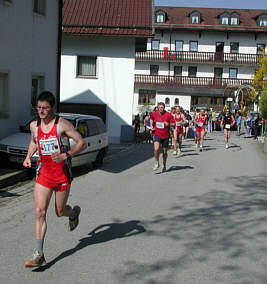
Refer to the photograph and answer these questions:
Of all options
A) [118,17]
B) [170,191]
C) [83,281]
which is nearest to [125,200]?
[170,191]

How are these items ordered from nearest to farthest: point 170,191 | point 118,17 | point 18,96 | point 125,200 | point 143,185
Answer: point 125,200 < point 170,191 < point 143,185 < point 18,96 < point 118,17

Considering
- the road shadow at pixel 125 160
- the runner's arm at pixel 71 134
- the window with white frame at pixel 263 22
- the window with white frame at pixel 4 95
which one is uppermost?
the window with white frame at pixel 263 22

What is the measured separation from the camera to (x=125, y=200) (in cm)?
859

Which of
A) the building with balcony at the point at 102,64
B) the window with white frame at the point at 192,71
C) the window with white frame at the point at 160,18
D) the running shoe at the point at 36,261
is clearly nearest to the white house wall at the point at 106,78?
the building with balcony at the point at 102,64

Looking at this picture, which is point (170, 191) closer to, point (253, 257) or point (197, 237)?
point (197, 237)

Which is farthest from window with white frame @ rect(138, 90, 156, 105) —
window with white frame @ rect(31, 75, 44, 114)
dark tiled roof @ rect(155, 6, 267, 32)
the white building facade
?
window with white frame @ rect(31, 75, 44, 114)

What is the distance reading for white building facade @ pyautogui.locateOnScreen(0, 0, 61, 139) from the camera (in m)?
13.6

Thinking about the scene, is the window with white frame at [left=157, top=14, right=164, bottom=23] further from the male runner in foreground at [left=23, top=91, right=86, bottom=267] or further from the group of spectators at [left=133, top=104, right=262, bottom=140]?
the male runner in foreground at [left=23, top=91, right=86, bottom=267]

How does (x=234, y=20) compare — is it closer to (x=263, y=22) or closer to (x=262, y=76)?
(x=263, y=22)

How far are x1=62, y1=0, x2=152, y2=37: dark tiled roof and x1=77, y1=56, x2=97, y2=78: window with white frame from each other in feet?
5.13

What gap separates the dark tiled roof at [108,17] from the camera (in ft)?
76.7

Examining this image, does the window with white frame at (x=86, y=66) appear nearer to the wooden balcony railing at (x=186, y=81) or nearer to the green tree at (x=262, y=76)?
the green tree at (x=262, y=76)

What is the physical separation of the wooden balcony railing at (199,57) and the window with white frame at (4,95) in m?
38.6

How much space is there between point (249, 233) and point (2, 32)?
9761 mm
